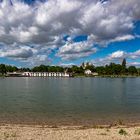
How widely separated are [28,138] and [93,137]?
3.99m

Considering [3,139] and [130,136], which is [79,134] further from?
[3,139]

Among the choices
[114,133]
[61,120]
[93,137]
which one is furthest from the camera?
[61,120]

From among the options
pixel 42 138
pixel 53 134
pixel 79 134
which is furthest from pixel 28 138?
pixel 79 134

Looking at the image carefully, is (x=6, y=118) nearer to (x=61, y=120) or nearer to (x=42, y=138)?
(x=61, y=120)

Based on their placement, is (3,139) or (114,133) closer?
(3,139)

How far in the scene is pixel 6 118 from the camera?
1225 inches

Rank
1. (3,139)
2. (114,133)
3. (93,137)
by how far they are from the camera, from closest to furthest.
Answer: (3,139) → (93,137) → (114,133)

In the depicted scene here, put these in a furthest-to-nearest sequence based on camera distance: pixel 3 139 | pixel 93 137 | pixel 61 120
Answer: pixel 61 120, pixel 93 137, pixel 3 139

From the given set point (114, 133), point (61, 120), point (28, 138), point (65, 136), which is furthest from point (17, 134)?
point (61, 120)

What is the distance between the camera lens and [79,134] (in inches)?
746

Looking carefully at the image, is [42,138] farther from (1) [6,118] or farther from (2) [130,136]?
(1) [6,118]

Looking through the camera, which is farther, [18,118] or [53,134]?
[18,118]

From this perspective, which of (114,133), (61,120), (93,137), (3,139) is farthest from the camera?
(61,120)

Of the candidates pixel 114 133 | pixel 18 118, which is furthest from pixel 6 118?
pixel 114 133
